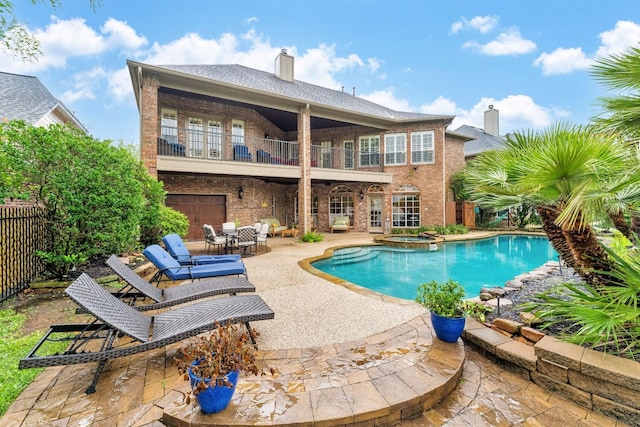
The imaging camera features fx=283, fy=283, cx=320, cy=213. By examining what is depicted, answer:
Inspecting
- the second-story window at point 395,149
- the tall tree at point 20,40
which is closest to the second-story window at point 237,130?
→ the tall tree at point 20,40

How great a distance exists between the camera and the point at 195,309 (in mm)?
3131

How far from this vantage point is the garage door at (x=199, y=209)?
40.2ft

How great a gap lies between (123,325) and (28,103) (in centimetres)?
1603

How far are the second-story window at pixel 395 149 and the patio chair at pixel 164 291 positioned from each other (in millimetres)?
13969

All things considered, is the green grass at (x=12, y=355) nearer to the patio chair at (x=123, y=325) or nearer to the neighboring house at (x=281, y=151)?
the patio chair at (x=123, y=325)

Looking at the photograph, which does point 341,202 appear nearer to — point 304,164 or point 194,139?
point 304,164

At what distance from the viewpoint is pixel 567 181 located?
275cm

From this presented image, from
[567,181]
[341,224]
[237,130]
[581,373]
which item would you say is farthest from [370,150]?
[581,373]

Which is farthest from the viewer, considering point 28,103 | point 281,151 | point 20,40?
point 281,151

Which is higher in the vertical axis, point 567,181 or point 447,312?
point 567,181

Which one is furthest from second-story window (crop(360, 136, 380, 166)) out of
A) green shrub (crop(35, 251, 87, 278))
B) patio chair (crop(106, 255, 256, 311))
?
green shrub (crop(35, 251, 87, 278))

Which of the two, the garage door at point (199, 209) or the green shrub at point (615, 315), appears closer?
the green shrub at point (615, 315)

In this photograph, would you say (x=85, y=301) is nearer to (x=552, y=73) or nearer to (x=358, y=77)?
(x=358, y=77)

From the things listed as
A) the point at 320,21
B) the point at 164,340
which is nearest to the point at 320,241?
the point at 164,340
